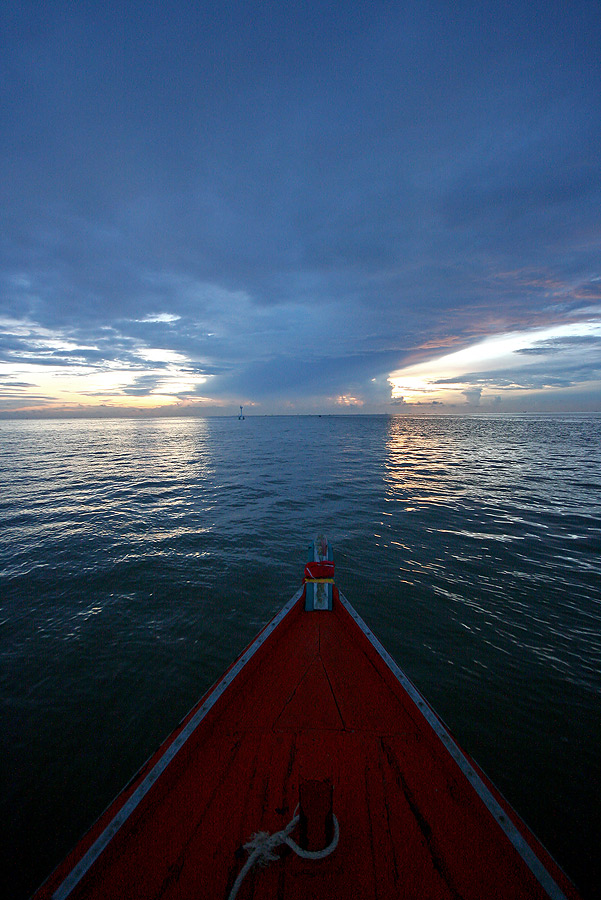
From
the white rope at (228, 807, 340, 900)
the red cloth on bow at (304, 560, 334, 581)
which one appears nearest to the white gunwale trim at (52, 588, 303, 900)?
the white rope at (228, 807, 340, 900)

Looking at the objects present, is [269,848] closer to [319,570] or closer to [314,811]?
[314,811]

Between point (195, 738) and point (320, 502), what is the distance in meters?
16.9

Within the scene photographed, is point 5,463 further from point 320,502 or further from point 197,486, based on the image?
point 320,502

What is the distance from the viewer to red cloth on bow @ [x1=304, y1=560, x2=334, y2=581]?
7.43 meters

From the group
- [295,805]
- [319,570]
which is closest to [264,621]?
[319,570]

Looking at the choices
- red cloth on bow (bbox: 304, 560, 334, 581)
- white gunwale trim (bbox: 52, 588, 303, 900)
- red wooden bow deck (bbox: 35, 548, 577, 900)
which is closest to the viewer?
white gunwale trim (bbox: 52, 588, 303, 900)

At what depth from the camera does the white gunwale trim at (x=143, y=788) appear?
2.69 meters

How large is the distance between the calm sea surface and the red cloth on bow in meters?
2.63

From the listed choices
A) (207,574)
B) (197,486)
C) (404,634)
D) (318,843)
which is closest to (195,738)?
(318,843)

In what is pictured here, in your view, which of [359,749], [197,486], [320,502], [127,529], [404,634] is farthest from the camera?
[197,486]

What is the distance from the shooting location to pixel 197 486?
26.0m

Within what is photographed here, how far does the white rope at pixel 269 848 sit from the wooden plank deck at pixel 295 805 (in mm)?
59

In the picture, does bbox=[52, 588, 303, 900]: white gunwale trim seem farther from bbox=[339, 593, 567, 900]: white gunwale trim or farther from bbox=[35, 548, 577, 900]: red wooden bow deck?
bbox=[339, 593, 567, 900]: white gunwale trim

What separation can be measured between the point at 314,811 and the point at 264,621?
6.43 meters
